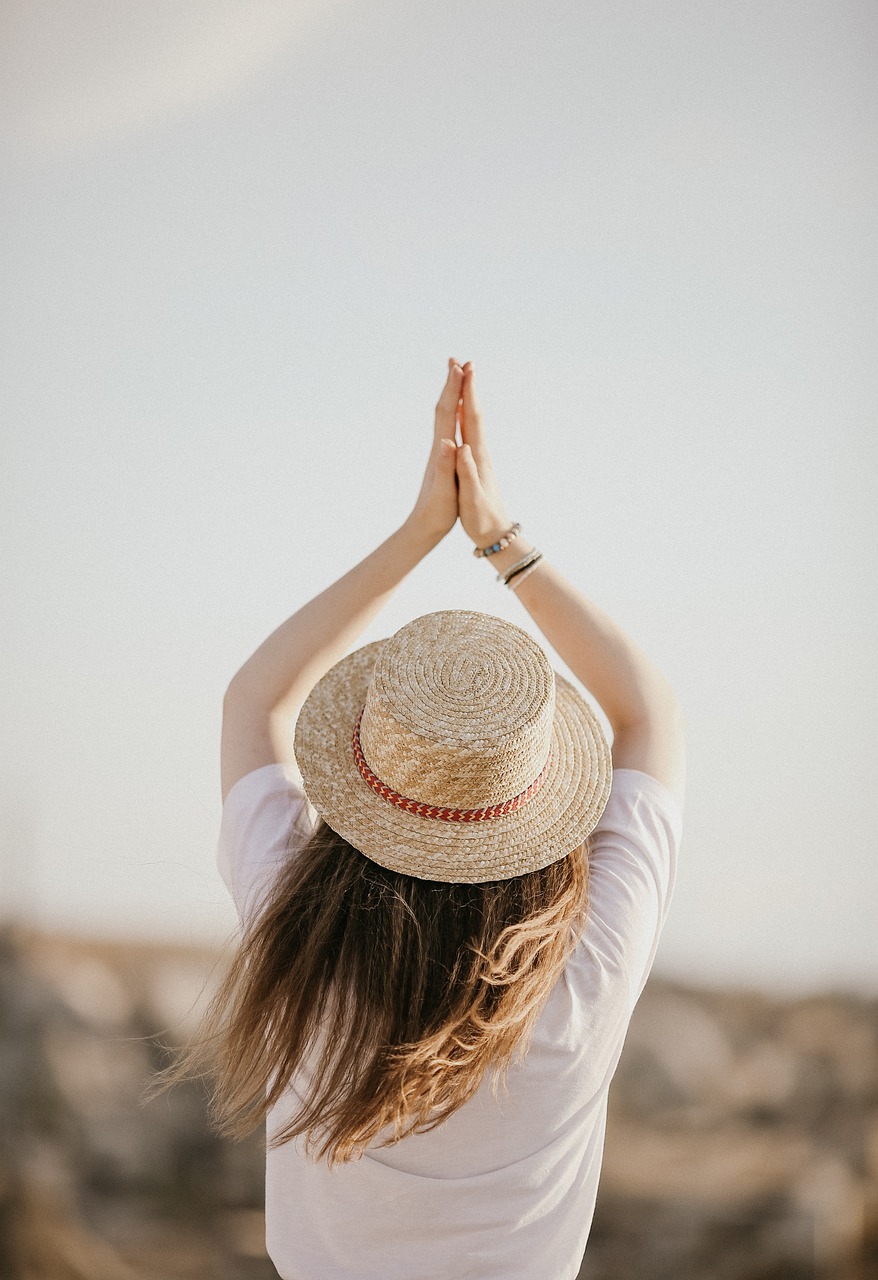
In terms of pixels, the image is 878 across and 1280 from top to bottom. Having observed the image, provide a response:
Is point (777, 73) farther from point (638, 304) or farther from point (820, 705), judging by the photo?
point (820, 705)

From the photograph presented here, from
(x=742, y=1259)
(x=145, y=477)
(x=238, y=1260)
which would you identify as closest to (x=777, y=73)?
(x=145, y=477)

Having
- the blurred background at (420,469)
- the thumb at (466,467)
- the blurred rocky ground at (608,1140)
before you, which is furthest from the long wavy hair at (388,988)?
the blurred rocky ground at (608,1140)

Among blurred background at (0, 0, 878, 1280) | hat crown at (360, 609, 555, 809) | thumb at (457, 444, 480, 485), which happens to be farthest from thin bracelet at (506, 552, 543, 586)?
blurred background at (0, 0, 878, 1280)

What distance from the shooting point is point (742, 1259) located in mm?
2188

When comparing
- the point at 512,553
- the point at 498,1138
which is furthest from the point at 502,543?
the point at 498,1138

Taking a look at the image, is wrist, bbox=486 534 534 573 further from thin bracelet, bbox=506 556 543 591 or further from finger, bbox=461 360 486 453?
finger, bbox=461 360 486 453

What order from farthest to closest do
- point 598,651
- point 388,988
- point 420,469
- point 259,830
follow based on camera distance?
point 420,469 → point 598,651 → point 259,830 → point 388,988

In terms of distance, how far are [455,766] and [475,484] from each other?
0.38m

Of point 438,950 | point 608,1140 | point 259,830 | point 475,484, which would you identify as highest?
point 475,484

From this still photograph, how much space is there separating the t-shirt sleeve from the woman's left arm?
3cm

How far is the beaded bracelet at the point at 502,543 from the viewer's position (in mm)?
979

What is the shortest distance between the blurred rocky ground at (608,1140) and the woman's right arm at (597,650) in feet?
5.07

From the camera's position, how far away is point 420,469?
6.93ft

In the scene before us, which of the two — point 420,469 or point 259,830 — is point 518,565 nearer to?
point 259,830
